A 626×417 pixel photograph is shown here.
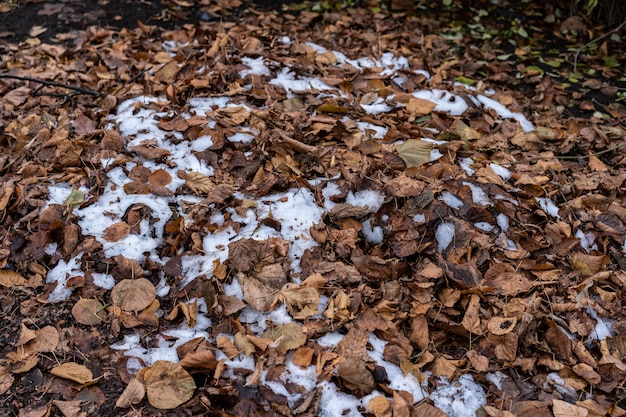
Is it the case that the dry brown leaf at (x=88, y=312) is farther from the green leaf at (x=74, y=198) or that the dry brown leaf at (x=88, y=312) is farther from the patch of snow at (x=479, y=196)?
the patch of snow at (x=479, y=196)

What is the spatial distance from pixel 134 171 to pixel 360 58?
190 cm

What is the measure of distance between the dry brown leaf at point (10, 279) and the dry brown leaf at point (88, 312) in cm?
30

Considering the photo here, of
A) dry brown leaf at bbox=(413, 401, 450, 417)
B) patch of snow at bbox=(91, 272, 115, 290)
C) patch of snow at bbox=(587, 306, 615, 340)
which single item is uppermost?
patch of snow at bbox=(91, 272, 115, 290)

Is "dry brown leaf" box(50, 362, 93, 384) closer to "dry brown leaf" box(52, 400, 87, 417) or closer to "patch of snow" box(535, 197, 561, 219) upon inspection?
"dry brown leaf" box(52, 400, 87, 417)

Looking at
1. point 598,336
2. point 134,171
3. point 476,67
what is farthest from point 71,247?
point 476,67

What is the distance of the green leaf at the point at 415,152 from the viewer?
257 cm

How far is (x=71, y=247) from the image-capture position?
2230mm

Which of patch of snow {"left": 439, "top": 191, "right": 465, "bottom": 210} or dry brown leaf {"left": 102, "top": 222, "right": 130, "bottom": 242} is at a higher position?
dry brown leaf {"left": 102, "top": 222, "right": 130, "bottom": 242}

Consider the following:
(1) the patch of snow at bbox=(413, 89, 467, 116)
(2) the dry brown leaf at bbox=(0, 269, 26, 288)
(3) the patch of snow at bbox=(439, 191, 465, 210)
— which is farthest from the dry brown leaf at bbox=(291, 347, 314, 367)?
(1) the patch of snow at bbox=(413, 89, 467, 116)

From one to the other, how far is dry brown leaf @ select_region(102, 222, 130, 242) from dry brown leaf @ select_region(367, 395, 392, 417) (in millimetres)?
1210

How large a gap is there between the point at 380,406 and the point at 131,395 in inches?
32.0

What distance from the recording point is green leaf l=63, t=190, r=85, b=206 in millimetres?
2371

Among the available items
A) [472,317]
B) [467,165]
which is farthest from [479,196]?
[472,317]

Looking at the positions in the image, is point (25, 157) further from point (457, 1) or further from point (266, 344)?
point (457, 1)
